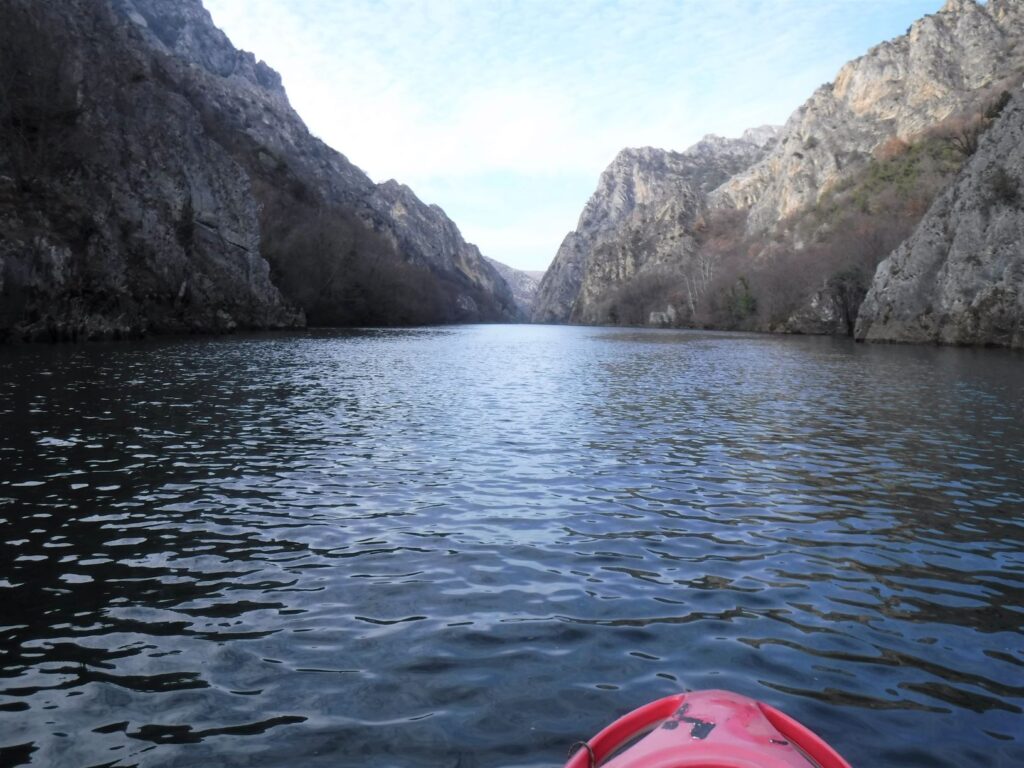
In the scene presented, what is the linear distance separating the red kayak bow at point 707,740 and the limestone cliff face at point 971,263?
56776 millimetres

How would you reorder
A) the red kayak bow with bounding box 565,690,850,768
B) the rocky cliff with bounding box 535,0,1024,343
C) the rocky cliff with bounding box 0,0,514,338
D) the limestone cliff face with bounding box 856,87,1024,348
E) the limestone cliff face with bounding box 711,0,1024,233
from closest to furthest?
the red kayak bow with bounding box 565,690,850,768 < the rocky cliff with bounding box 0,0,514,338 < the limestone cliff face with bounding box 856,87,1024,348 < the rocky cliff with bounding box 535,0,1024,343 < the limestone cliff face with bounding box 711,0,1024,233

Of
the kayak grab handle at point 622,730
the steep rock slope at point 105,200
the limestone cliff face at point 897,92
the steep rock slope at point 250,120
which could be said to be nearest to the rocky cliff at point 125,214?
the steep rock slope at point 105,200

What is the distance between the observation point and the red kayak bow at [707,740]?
3.45 m

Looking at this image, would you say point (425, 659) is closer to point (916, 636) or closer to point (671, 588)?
point (671, 588)

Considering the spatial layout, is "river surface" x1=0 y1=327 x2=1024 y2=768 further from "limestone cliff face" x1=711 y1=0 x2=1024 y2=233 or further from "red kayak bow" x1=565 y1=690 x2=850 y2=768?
"limestone cliff face" x1=711 y1=0 x2=1024 y2=233

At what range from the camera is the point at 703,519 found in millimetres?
10797

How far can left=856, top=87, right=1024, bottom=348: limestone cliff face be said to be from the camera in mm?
51812

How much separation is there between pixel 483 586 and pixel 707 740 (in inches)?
183

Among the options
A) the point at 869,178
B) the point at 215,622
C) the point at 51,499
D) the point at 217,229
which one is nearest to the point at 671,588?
the point at 215,622

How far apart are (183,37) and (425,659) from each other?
207 m

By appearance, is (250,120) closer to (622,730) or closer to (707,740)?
(622,730)

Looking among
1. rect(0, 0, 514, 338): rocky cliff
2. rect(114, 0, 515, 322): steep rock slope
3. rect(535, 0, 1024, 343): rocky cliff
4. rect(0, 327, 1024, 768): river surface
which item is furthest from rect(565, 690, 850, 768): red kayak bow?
rect(114, 0, 515, 322): steep rock slope

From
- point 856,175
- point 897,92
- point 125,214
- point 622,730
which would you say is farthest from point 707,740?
point 897,92

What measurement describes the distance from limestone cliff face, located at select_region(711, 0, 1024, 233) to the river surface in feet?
350
